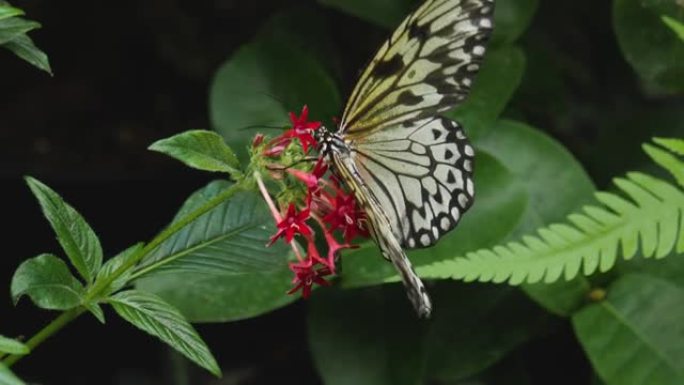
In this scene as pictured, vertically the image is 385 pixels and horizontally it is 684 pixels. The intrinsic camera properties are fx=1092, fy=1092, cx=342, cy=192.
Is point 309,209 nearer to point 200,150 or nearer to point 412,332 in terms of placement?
point 200,150

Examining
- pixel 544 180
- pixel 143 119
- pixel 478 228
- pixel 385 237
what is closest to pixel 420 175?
pixel 385 237

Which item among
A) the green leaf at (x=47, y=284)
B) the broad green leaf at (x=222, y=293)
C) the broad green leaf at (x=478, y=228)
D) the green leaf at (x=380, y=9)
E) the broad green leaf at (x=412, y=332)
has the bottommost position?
the broad green leaf at (x=412, y=332)

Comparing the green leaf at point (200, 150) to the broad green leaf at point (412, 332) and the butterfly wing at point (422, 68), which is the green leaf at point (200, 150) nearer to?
the butterfly wing at point (422, 68)

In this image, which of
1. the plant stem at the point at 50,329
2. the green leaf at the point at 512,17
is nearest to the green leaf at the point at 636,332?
the green leaf at the point at 512,17

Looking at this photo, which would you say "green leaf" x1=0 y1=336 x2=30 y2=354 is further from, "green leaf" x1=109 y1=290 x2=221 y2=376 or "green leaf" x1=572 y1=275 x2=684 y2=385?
"green leaf" x1=572 y1=275 x2=684 y2=385

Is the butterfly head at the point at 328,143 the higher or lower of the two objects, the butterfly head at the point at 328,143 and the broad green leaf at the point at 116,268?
the higher

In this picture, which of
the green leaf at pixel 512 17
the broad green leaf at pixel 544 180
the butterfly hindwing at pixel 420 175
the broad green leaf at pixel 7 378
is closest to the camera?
the broad green leaf at pixel 7 378
